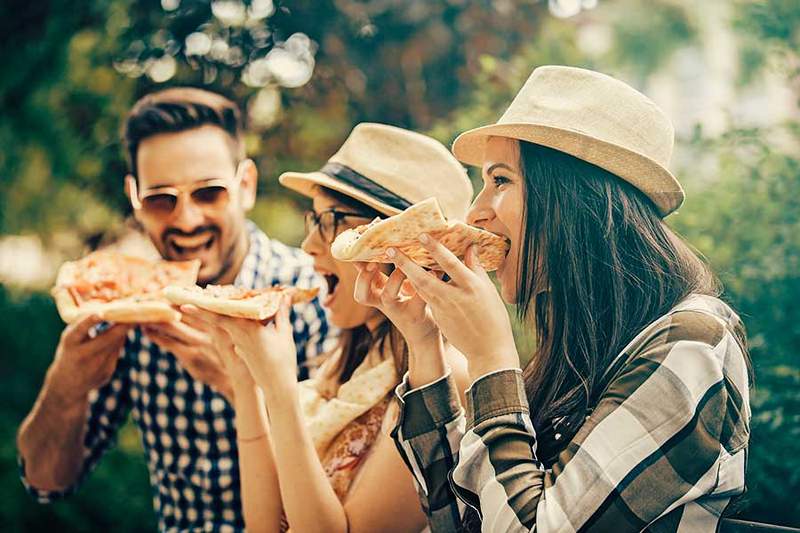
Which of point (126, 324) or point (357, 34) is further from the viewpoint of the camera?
point (357, 34)

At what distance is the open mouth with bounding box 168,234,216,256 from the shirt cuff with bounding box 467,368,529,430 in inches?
75.7

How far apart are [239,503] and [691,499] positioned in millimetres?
2235

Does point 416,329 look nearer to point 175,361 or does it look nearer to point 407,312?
point 407,312

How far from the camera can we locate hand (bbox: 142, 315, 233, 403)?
→ 3092 mm

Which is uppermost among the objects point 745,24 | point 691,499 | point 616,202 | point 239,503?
point 745,24

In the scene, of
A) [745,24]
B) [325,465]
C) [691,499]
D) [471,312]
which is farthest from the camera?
[745,24]

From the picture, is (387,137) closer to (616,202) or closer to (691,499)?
(616,202)

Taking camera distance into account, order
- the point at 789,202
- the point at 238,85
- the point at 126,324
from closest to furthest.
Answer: the point at 126,324
the point at 789,202
the point at 238,85

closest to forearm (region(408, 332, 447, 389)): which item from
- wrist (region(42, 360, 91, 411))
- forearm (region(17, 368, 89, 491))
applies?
wrist (region(42, 360, 91, 411))

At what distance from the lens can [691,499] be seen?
1.71 metres

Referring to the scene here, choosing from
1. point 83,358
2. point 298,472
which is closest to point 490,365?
point 298,472

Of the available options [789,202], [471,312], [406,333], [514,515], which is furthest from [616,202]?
[789,202]

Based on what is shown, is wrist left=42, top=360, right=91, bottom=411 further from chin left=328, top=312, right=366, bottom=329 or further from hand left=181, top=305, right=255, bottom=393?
chin left=328, top=312, right=366, bottom=329

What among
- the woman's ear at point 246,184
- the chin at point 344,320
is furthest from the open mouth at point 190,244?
the chin at point 344,320
